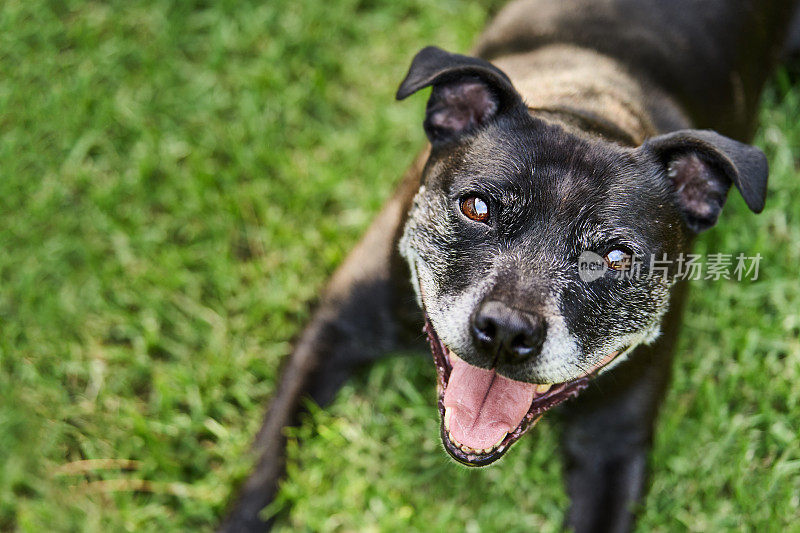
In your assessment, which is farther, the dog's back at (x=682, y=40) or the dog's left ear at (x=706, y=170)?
the dog's back at (x=682, y=40)

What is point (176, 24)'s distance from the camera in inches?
192

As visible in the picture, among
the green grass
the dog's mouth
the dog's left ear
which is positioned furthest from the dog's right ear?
the green grass

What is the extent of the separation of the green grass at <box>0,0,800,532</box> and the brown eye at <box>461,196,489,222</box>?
141 cm

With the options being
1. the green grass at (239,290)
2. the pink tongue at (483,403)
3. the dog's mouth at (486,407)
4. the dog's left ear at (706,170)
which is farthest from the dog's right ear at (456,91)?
the green grass at (239,290)

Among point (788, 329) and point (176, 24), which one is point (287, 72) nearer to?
point (176, 24)

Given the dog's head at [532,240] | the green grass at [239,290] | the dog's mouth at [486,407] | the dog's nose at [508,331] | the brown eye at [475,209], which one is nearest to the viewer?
the dog's nose at [508,331]

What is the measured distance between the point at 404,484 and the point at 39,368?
2048mm

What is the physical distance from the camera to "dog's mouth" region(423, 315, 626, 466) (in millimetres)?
2943

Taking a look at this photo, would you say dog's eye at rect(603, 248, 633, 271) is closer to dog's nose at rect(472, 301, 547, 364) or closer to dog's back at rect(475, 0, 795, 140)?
dog's nose at rect(472, 301, 547, 364)

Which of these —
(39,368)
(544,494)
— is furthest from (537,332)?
(39,368)

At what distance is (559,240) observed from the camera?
9.05 feet

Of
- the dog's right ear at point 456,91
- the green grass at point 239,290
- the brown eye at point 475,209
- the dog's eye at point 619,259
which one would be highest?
the dog's right ear at point 456,91

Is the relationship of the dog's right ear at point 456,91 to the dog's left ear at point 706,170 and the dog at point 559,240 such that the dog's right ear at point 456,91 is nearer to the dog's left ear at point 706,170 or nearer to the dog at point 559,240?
the dog at point 559,240

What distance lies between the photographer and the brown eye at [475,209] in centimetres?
283
